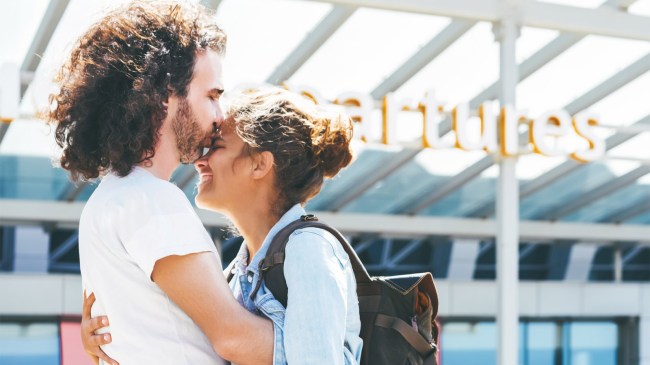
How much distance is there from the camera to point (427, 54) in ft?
30.1

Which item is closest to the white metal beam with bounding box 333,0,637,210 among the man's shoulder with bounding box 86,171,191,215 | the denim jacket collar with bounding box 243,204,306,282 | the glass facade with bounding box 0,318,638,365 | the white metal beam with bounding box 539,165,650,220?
the white metal beam with bounding box 539,165,650,220

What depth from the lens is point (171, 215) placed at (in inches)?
71.5

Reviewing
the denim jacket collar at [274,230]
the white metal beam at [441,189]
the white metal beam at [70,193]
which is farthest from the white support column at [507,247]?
the denim jacket collar at [274,230]

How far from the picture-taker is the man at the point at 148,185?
1.81m

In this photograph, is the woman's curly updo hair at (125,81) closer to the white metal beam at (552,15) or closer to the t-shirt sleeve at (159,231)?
the t-shirt sleeve at (159,231)

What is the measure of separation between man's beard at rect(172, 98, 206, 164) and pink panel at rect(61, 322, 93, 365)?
34.7ft

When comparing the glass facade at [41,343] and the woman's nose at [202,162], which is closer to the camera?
the woman's nose at [202,162]

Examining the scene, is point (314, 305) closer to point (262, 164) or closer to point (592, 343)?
point (262, 164)

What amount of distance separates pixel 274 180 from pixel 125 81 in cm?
49

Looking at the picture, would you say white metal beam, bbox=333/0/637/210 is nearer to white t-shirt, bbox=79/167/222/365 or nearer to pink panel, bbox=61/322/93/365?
pink panel, bbox=61/322/93/365

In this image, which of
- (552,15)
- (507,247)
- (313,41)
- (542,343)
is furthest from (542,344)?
(313,41)

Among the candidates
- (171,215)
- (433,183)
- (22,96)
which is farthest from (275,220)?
(433,183)

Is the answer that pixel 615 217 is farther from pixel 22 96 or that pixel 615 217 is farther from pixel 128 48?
pixel 128 48

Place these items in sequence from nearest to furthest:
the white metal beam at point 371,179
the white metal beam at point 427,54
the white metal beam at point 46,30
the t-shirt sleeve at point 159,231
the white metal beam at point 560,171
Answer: the t-shirt sleeve at point 159,231
the white metal beam at point 46,30
the white metal beam at point 427,54
the white metal beam at point 371,179
the white metal beam at point 560,171
